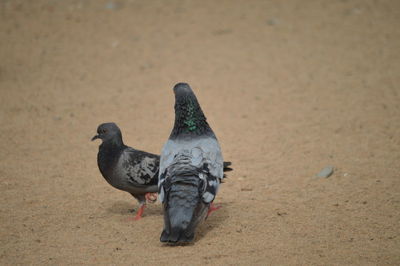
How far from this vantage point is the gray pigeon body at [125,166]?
659 centimetres

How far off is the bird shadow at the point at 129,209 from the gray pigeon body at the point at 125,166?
0.77ft

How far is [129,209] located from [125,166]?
863mm

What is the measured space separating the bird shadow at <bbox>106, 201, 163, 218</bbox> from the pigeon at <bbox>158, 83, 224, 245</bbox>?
857 millimetres

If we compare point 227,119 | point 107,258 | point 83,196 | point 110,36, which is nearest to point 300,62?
point 227,119

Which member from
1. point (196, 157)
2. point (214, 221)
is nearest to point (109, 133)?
point (196, 157)

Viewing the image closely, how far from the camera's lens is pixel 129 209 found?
7.22m

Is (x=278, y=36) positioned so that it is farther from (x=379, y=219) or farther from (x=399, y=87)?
(x=379, y=219)

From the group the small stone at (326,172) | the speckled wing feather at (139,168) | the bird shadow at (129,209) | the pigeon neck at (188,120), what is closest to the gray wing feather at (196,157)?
the pigeon neck at (188,120)

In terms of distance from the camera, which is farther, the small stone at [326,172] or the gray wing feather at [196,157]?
the small stone at [326,172]

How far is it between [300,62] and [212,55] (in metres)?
2.14

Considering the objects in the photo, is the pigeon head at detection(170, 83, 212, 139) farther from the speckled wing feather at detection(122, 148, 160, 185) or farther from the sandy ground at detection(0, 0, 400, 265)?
the sandy ground at detection(0, 0, 400, 265)

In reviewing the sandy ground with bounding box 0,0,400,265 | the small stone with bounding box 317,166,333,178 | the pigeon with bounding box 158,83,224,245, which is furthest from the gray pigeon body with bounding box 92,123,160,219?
the small stone with bounding box 317,166,333,178

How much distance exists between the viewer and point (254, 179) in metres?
7.77

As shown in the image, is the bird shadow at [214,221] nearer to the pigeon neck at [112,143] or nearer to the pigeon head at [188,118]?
the pigeon head at [188,118]
